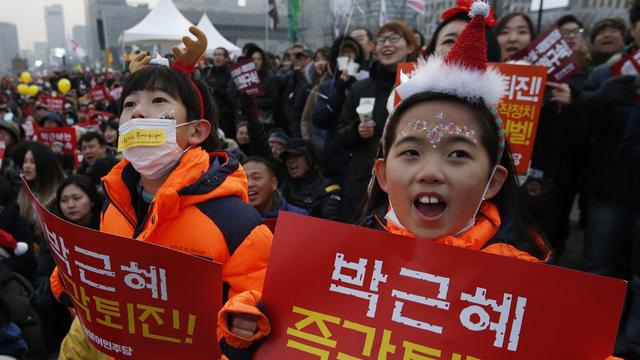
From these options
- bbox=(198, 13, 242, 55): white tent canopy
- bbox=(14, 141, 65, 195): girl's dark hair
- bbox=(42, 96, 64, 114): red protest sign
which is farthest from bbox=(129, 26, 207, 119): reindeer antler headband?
bbox=(198, 13, 242, 55): white tent canopy

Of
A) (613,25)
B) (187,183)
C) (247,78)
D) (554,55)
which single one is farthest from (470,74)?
(247,78)

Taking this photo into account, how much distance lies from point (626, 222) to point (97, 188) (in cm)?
387

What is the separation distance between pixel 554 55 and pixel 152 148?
91.9 inches

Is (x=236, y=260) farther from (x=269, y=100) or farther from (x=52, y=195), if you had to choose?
(x=269, y=100)

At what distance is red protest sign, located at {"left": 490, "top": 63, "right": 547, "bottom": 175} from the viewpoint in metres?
2.65

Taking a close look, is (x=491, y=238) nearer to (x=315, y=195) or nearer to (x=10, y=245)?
(x=315, y=195)

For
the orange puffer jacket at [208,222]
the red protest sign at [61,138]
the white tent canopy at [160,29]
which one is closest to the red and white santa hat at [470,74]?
the orange puffer jacket at [208,222]

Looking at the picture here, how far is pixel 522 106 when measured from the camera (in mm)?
2709

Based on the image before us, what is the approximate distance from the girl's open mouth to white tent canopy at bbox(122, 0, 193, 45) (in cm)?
1273

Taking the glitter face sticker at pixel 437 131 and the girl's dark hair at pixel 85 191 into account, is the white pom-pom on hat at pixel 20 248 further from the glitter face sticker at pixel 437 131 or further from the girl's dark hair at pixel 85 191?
the glitter face sticker at pixel 437 131

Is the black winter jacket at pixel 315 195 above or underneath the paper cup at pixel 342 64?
underneath

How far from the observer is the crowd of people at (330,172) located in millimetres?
1826

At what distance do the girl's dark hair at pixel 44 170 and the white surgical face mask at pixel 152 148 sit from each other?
10.2 feet

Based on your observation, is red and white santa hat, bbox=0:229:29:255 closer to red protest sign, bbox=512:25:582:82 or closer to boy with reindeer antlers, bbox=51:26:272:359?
boy with reindeer antlers, bbox=51:26:272:359
